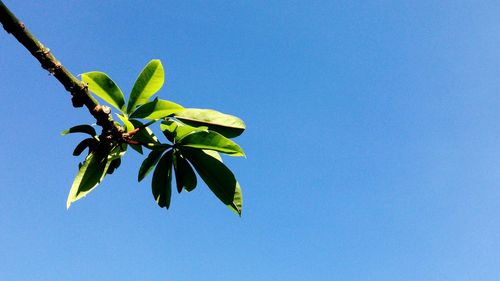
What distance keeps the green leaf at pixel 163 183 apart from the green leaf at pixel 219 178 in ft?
0.32

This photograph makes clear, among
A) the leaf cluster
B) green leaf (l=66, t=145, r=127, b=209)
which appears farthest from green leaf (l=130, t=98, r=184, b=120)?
green leaf (l=66, t=145, r=127, b=209)

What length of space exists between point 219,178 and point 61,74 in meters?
0.74

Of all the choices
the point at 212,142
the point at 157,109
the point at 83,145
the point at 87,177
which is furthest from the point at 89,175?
the point at 212,142

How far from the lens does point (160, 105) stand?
4.83ft

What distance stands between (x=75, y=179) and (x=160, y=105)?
1.35 feet

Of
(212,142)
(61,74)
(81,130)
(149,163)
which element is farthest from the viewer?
(149,163)

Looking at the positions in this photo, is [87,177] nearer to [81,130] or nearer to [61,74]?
[81,130]

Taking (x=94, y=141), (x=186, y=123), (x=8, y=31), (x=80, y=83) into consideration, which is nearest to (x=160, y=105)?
(x=186, y=123)

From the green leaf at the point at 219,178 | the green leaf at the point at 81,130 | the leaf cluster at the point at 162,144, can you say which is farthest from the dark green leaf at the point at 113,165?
the green leaf at the point at 219,178

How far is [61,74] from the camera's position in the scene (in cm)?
109

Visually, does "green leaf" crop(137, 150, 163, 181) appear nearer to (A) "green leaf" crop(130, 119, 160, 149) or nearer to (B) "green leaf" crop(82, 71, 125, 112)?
(A) "green leaf" crop(130, 119, 160, 149)

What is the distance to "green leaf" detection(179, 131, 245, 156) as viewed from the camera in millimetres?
1478

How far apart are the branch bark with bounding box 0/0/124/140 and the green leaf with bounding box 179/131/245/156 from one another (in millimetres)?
279

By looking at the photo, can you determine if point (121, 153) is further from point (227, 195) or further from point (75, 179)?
point (227, 195)
